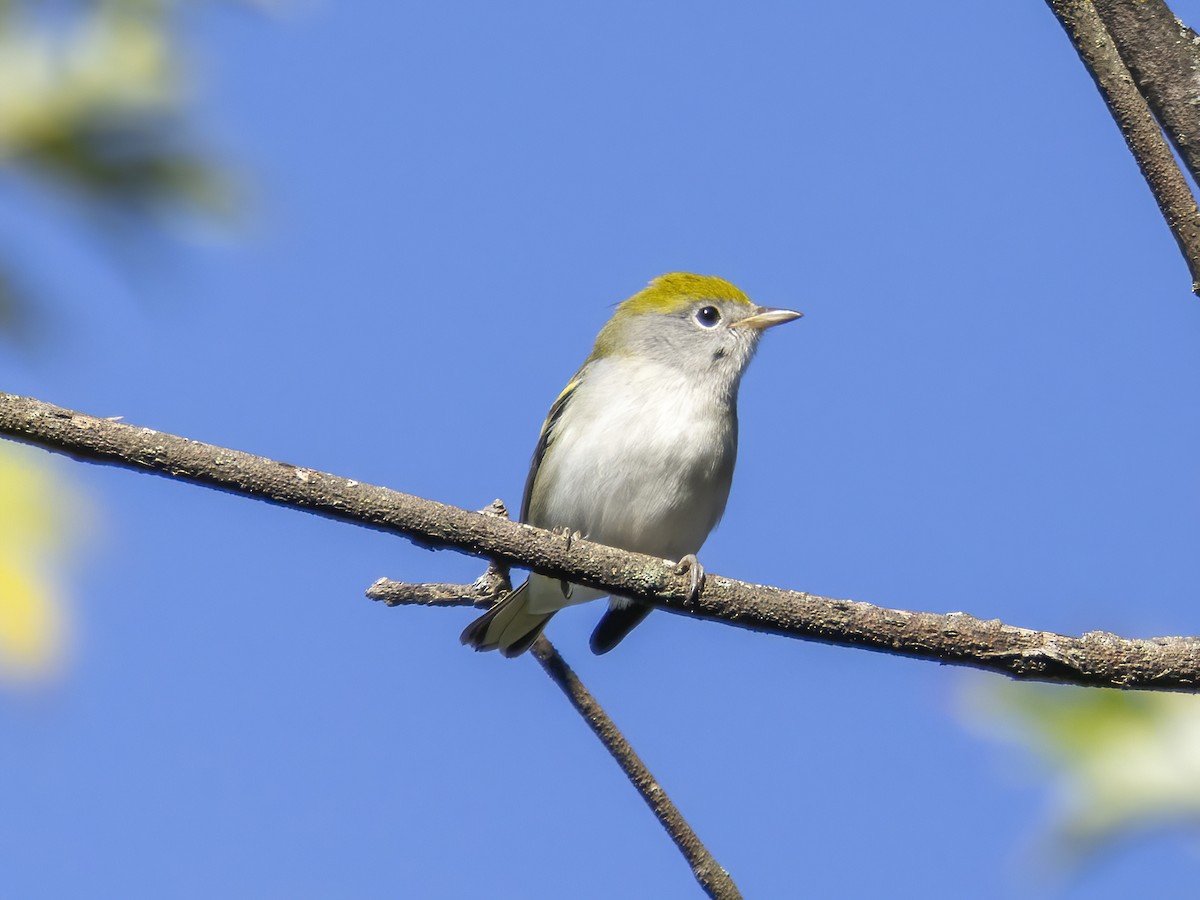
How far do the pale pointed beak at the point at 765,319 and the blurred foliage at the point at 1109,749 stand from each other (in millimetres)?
2529

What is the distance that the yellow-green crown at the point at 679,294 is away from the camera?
6.61 meters

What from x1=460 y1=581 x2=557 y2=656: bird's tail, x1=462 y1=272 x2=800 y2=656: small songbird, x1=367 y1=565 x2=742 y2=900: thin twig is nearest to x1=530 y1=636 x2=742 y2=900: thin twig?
x1=367 y1=565 x2=742 y2=900: thin twig

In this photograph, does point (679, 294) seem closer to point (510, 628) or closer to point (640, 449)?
point (640, 449)

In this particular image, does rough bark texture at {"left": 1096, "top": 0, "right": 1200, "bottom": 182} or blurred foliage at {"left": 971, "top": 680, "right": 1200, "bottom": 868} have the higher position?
rough bark texture at {"left": 1096, "top": 0, "right": 1200, "bottom": 182}

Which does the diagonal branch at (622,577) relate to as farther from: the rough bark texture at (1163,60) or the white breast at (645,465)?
the white breast at (645,465)

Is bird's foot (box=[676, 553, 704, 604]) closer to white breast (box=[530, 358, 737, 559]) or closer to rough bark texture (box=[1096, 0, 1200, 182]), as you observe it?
rough bark texture (box=[1096, 0, 1200, 182])

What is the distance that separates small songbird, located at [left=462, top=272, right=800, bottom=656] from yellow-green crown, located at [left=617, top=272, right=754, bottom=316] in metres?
0.01

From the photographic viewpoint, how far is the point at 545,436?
6352 mm

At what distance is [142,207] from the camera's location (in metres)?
7.93

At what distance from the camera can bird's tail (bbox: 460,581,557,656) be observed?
605cm

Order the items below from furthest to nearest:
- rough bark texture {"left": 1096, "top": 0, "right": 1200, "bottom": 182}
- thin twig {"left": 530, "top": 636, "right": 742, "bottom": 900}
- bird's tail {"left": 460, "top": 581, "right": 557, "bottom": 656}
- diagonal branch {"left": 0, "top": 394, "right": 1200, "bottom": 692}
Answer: bird's tail {"left": 460, "top": 581, "right": 557, "bottom": 656}, thin twig {"left": 530, "top": 636, "right": 742, "bottom": 900}, diagonal branch {"left": 0, "top": 394, "right": 1200, "bottom": 692}, rough bark texture {"left": 1096, "top": 0, "right": 1200, "bottom": 182}

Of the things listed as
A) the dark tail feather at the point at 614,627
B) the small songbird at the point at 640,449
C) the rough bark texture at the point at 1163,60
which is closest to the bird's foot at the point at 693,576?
the rough bark texture at the point at 1163,60

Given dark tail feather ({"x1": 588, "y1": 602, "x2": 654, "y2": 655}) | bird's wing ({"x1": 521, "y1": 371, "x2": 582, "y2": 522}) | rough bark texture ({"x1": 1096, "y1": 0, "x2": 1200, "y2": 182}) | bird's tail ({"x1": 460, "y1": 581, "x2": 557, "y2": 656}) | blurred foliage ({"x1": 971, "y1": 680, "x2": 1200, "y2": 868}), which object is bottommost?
blurred foliage ({"x1": 971, "y1": 680, "x2": 1200, "y2": 868})

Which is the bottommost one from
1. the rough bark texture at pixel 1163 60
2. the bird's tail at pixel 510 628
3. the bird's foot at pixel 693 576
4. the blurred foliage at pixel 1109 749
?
the blurred foliage at pixel 1109 749
